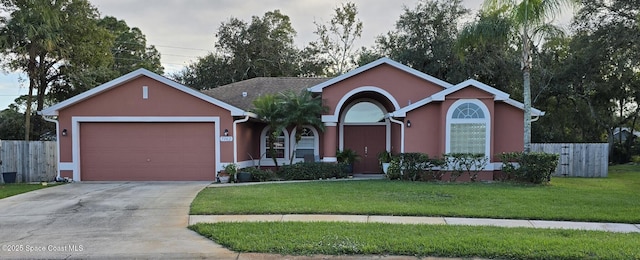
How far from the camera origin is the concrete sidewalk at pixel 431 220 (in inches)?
294

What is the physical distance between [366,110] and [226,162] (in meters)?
6.34

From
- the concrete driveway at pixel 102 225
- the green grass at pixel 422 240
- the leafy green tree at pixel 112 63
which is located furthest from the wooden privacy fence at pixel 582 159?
the leafy green tree at pixel 112 63

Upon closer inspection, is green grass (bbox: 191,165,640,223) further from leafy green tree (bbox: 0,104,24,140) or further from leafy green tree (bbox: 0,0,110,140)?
leafy green tree (bbox: 0,104,24,140)

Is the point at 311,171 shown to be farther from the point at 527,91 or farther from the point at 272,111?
the point at 527,91

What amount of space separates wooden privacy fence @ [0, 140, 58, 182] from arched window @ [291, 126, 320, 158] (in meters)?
9.43

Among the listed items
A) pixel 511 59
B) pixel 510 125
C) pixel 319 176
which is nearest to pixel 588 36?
pixel 511 59

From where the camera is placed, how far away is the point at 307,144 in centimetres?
1739

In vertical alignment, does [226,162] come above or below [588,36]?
below

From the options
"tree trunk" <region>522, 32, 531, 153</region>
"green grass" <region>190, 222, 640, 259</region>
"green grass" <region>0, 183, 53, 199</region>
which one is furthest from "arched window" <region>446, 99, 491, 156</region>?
"green grass" <region>0, 183, 53, 199</region>

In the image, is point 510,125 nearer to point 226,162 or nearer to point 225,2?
point 226,162

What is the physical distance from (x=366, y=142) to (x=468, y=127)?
4560mm

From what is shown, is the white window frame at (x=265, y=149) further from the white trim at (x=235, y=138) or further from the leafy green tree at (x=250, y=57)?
the leafy green tree at (x=250, y=57)

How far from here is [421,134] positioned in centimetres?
1516

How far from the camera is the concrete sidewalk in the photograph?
7477 millimetres
